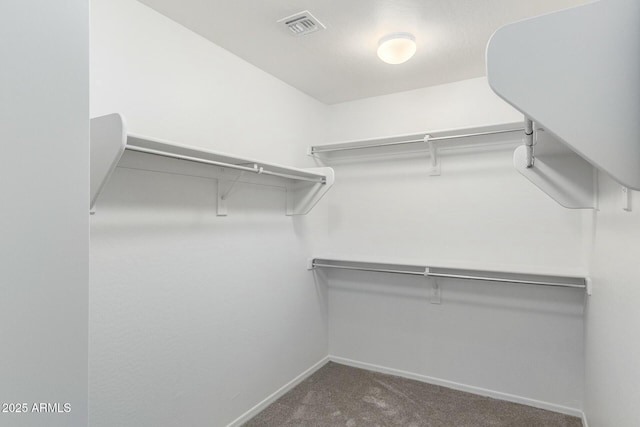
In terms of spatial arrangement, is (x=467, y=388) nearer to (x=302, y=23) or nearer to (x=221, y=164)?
(x=221, y=164)

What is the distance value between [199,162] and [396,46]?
4.20 ft

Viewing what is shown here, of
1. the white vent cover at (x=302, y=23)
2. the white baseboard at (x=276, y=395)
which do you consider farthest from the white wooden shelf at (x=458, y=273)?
the white vent cover at (x=302, y=23)

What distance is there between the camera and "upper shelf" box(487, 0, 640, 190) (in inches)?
30.0

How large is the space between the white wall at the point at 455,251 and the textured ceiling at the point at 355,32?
0.42 meters

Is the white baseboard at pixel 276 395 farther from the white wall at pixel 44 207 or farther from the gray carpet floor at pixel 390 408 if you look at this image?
the white wall at pixel 44 207

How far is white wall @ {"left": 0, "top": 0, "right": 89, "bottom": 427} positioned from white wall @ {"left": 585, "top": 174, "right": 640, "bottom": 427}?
4.93 ft

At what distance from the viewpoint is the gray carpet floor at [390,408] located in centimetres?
227

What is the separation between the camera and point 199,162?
1.77 m

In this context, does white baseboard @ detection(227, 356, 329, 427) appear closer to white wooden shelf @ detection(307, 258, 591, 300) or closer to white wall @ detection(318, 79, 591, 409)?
white wall @ detection(318, 79, 591, 409)

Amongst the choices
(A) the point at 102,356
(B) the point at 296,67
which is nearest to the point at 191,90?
(B) the point at 296,67

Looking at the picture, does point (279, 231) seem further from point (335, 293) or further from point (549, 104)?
point (549, 104)

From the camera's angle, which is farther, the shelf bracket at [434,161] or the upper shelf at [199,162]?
the shelf bracket at [434,161]

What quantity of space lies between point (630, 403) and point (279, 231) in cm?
205

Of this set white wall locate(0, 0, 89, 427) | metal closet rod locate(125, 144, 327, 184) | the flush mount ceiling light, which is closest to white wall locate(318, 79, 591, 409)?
metal closet rod locate(125, 144, 327, 184)
